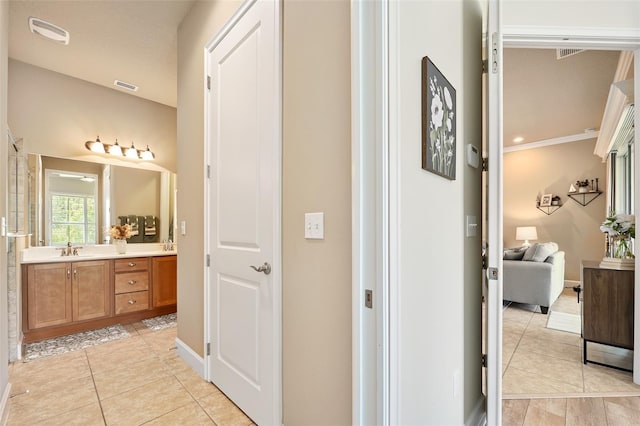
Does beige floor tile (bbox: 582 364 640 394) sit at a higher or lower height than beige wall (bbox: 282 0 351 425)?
lower

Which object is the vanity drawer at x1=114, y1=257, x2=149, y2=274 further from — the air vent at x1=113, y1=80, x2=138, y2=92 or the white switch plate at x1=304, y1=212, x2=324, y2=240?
the white switch plate at x1=304, y1=212, x2=324, y2=240

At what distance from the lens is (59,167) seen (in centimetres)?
363

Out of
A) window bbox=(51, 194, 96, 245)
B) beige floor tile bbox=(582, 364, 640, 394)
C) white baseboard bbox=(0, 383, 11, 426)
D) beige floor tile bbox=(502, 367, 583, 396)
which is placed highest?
window bbox=(51, 194, 96, 245)

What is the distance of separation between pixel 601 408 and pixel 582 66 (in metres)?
3.52

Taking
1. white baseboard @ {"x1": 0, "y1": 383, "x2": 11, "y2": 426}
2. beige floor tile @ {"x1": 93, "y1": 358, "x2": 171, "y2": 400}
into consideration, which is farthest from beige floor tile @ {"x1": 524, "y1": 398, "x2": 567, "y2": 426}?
white baseboard @ {"x1": 0, "y1": 383, "x2": 11, "y2": 426}

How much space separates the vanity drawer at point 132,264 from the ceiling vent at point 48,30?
2.22 metres

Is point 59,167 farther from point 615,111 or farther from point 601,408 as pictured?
point 615,111

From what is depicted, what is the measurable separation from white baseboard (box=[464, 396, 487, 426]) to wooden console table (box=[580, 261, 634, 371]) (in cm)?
138

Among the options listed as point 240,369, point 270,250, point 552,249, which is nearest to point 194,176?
point 270,250

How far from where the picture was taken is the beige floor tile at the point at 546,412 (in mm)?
1863

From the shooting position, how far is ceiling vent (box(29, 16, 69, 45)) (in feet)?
9.04

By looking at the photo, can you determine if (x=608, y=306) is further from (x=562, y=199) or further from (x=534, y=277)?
(x=562, y=199)

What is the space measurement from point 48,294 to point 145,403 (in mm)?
1935

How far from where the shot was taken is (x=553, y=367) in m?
2.57
